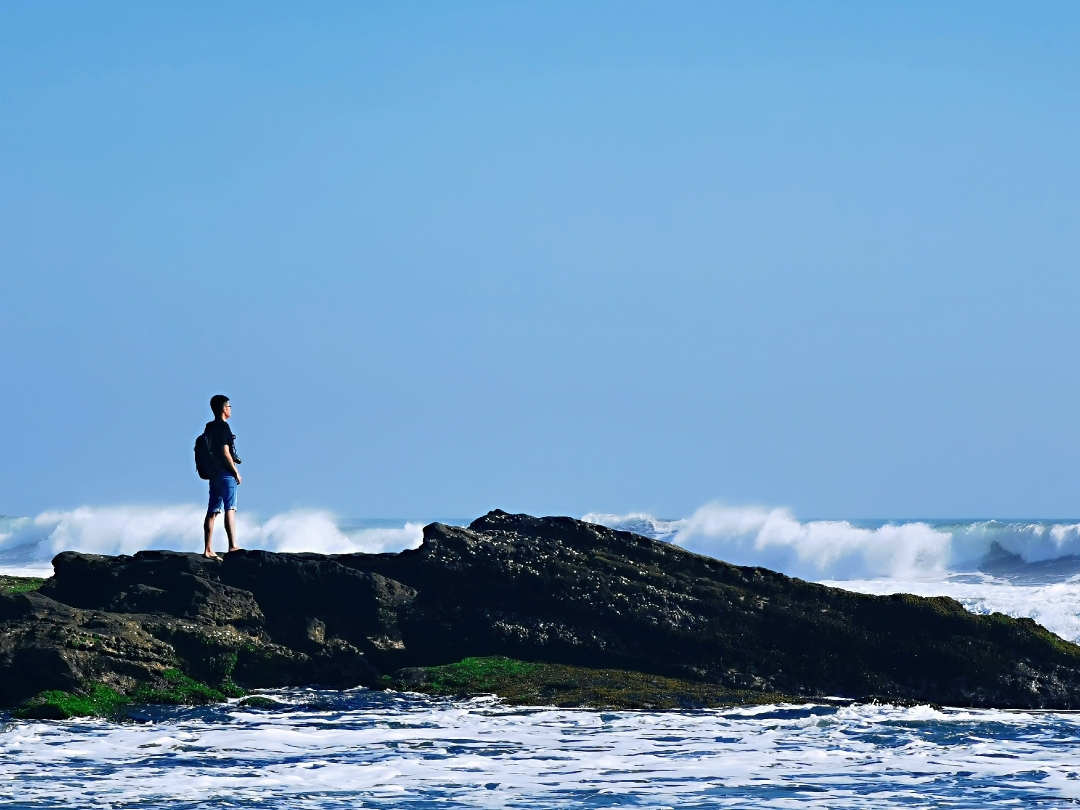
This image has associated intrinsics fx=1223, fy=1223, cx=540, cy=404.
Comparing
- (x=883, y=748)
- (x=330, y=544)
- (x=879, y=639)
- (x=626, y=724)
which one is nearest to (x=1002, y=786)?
(x=883, y=748)

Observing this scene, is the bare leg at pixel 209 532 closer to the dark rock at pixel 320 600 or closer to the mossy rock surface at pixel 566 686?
the dark rock at pixel 320 600

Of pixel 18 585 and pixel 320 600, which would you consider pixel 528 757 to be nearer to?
pixel 320 600

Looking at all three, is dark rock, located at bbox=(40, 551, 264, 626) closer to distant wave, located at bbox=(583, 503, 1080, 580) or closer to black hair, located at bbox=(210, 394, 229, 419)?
black hair, located at bbox=(210, 394, 229, 419)

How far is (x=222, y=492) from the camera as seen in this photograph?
530 inches

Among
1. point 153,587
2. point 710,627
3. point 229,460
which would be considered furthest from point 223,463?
point 710,627

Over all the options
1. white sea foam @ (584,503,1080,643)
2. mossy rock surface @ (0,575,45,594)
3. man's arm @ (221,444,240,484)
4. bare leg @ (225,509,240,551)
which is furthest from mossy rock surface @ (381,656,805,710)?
white sea foam @ (584,503,1080,643)

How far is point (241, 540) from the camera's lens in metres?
53.1

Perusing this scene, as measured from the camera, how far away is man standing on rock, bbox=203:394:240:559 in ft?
44.0

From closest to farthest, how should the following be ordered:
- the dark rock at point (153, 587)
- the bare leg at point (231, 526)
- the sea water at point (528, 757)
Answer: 1. the sea water at point (528, 757)
2. the dark rock at point (153, 587)
3. the bare leg at point (231, 526)

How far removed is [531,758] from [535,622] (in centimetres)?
341

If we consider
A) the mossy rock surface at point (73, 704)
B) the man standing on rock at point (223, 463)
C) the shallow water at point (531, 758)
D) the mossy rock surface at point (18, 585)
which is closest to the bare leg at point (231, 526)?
the man standing on rock at point (223, 463)

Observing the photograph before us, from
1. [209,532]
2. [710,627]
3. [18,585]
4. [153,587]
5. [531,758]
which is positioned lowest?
[531,758]

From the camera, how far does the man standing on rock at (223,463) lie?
1341 centimetres

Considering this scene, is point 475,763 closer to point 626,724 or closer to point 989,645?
point 626,724
